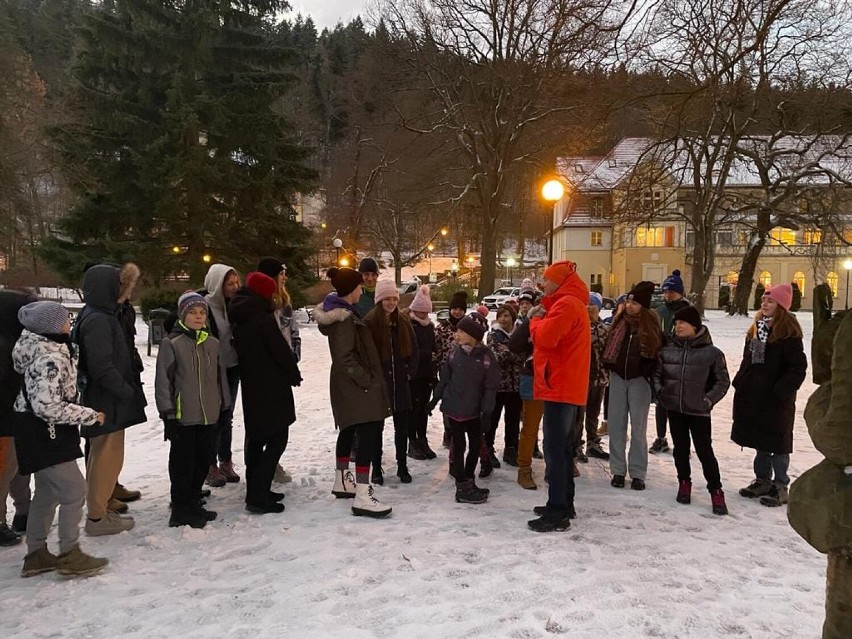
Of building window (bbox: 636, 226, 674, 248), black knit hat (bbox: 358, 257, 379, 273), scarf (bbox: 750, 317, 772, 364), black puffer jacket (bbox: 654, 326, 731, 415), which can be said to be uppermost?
building window (bbox: 636, 226, 674, 248)

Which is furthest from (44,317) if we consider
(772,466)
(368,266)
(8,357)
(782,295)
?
(772,466)

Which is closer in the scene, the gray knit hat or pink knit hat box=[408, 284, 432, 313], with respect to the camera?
the gray knit hat

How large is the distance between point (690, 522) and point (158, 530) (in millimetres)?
4319

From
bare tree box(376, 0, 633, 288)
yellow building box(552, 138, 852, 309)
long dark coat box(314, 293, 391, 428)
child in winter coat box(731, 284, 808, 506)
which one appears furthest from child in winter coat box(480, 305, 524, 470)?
yellow building box(552, 138, 852, 309)

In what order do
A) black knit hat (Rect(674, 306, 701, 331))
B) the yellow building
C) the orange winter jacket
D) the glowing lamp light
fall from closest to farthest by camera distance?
the orange winter jacket → black knit hat (Rect(674, 306, 701, 331)) → the glowing lamp light → the yellow building

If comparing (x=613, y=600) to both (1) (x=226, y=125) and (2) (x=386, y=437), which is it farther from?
(1) (x=226, y=125)

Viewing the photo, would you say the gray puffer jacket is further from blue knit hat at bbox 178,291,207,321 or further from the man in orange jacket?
the man in orange jacket

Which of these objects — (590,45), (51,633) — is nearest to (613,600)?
(51,633)

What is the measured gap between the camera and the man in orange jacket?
4.69m

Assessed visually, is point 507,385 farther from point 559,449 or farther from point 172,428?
point 172,428

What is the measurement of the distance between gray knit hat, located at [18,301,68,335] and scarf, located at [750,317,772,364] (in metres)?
5.59

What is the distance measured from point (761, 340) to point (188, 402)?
5.01 metres

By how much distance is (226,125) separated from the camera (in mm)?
21719

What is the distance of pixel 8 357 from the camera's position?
153 inches
